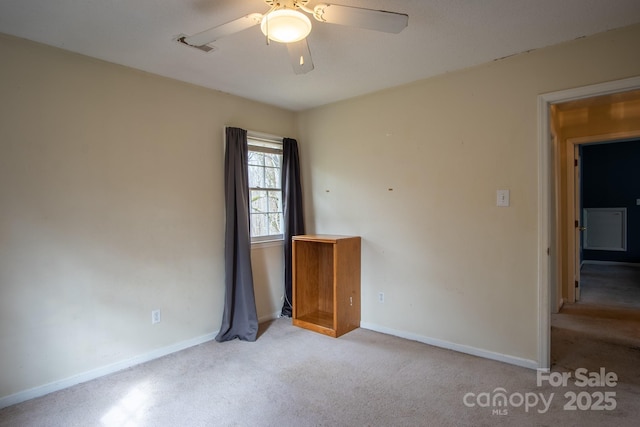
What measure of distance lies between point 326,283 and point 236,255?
1036 mm

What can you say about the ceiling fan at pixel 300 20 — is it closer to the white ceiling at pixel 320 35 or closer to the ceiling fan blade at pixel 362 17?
the ceiling fan blade at pixel 362 17

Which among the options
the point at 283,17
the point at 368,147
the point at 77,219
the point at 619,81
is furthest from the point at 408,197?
the point at 77,219

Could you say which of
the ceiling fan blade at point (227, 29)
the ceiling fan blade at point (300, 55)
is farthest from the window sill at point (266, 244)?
the ceiling fan blade at point (227, 29)

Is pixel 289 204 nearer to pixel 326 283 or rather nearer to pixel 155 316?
pixel 326 283

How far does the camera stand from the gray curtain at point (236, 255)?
3223 mm

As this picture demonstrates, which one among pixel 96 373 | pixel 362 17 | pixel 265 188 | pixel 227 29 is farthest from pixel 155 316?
pixel 362 17

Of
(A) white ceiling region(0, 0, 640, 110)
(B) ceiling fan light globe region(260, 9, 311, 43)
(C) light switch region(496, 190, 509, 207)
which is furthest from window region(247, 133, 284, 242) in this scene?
(C) light switch region(496, 190, 509, 207)

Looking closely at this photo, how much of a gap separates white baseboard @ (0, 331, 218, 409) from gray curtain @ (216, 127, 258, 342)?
0.89 ft

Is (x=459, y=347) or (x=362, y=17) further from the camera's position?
(x=459, y=347)

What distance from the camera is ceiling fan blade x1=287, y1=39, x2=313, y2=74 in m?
1.92

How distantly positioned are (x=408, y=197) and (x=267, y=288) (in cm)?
175

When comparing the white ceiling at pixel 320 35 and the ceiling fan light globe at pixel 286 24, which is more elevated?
the white ceiling at pixel 320 35

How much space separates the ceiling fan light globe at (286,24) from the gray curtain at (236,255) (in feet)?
5.58

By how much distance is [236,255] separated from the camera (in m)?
3.29
